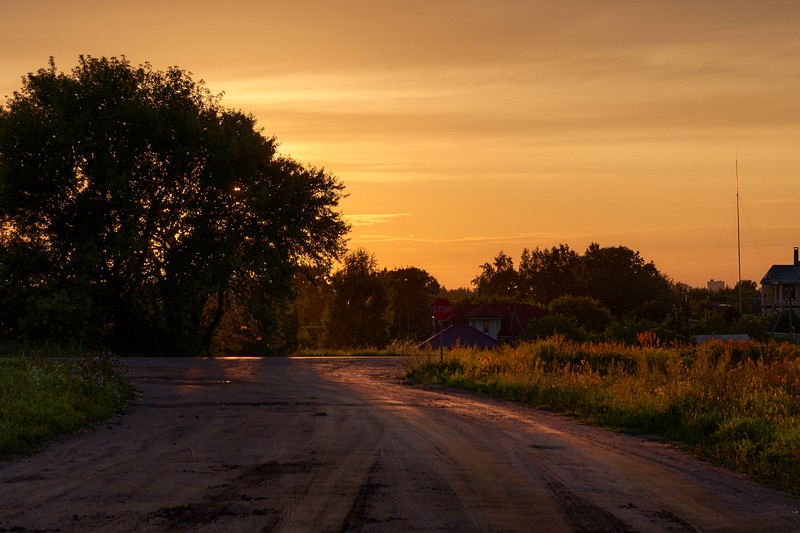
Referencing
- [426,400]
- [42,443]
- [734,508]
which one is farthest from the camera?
[426,400]

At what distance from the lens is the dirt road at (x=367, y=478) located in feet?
28.0

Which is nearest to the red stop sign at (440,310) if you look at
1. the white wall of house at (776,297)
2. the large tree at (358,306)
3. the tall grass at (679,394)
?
the tall grass at (679,394)

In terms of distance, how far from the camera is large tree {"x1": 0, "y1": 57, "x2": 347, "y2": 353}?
42438 mm

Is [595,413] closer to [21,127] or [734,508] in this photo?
[734,508]

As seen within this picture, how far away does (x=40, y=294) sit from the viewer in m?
42.3

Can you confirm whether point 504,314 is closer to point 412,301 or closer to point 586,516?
point 412,301

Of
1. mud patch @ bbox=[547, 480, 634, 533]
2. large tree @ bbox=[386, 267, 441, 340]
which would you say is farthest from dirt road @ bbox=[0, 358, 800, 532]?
large tree @ bbox=[386, 267, 441, 340]

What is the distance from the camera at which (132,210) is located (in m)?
43.4

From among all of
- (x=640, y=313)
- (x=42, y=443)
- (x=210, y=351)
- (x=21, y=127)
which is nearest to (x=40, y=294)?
(x=21, y=127)

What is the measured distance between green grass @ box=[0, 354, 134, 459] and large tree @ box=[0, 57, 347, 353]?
20.1 m

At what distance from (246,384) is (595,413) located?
11.4 meters

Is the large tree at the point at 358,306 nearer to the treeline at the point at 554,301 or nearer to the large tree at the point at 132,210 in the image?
the treeline at the point at 554,301

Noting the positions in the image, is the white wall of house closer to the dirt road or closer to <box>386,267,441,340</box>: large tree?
<box>386,267,441,340</box>: large tree

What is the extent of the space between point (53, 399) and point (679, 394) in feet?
40.4
